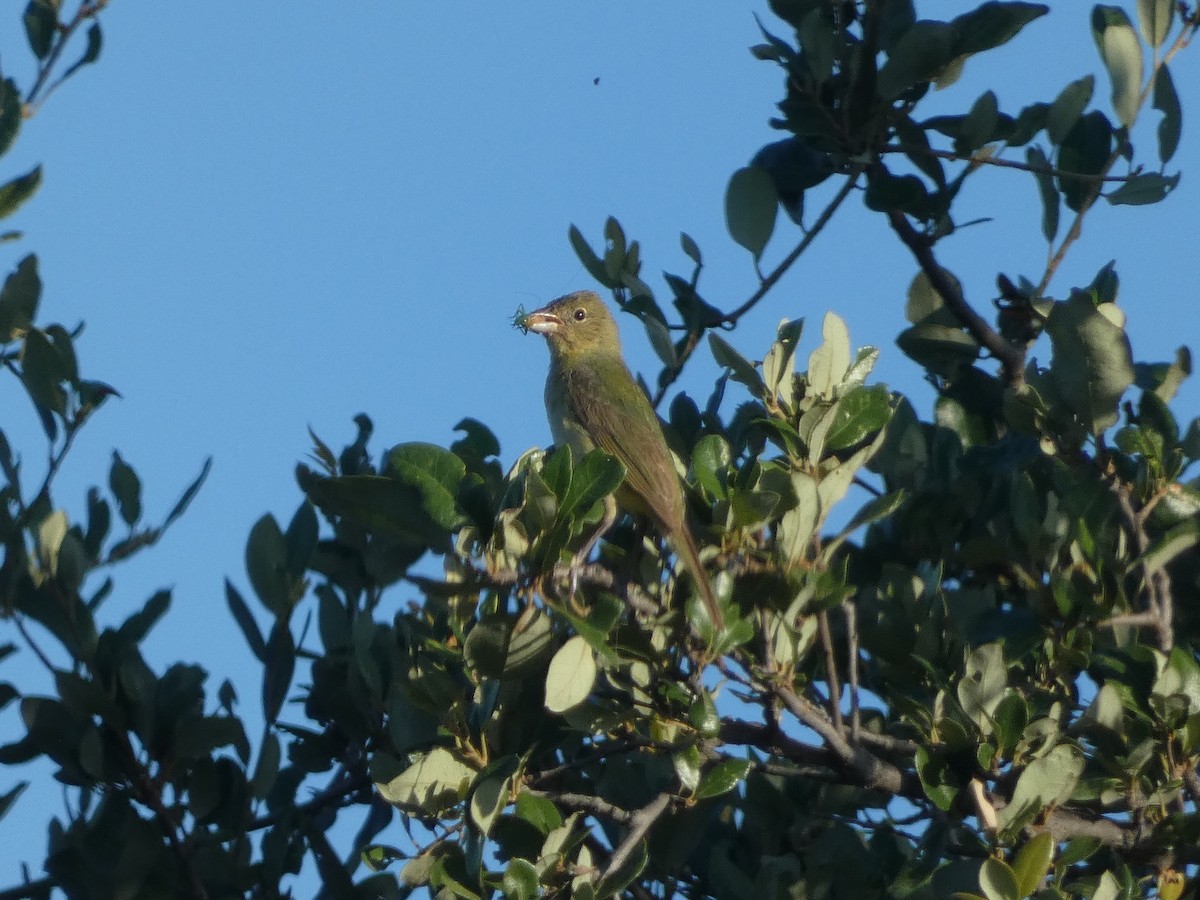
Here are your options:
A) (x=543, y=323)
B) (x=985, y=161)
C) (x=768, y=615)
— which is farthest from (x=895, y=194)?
(x=543, y=323)

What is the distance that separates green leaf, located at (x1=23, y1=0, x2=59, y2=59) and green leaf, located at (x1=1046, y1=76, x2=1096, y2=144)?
9.81 ft

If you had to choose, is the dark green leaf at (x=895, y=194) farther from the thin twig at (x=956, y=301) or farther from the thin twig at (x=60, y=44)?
the thin twig at (x=60, y=44)

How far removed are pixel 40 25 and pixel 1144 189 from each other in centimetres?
329

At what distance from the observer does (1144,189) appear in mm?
4477

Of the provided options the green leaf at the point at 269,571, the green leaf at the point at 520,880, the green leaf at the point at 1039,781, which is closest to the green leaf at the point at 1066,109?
the green leaf at the point at 1039,781

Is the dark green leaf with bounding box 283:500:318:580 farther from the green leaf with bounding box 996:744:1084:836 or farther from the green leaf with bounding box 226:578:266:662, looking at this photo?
the green leaf with bounding box 996:744:1084:836

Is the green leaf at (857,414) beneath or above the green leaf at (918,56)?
beneath

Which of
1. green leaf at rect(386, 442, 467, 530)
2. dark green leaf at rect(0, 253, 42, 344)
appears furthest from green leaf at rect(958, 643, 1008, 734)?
dark green leaf at rect(0, 253, 42, 344)

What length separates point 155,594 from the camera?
421 cm

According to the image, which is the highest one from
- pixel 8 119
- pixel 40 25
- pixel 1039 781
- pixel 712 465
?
pixel 40 25

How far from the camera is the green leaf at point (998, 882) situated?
121 inches

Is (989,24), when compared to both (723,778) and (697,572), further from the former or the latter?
(723,778)

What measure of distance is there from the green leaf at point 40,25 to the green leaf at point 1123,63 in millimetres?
3121

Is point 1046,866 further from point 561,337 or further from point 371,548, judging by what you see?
point 561,337
